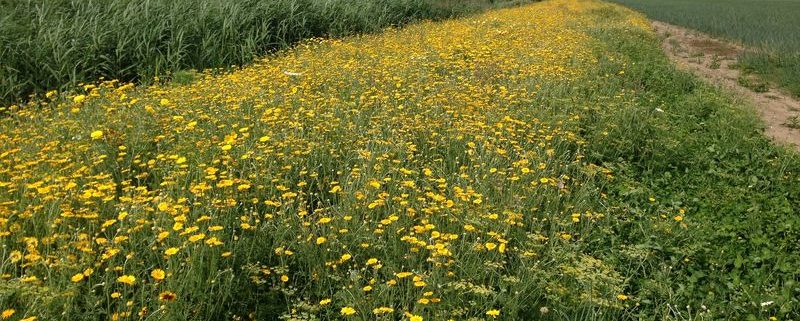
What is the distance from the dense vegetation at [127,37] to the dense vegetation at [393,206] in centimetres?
125

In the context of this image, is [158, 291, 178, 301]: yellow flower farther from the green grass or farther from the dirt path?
the green grass

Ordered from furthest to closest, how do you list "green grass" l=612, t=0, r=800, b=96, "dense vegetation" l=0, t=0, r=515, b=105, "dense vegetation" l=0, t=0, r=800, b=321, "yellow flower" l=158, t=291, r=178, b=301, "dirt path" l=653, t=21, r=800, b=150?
"green grass" l=612, t=0, r=800, b=96 < "dirt path" l=653, t=21, r=800, b=150 < "dense vegetation" l=0, t=0, r=515, b=105 < "dense vegetation" l=0, t=0, r=800, b=321 < "yellow flower" l=158, t=291, r=178, b=301

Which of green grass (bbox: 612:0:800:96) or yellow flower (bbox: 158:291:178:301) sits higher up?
yellow flower (bbox: 158:291:178:301)

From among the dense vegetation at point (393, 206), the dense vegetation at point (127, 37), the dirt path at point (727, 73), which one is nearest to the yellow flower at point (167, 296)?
the dense vegetation at point (393, 206)

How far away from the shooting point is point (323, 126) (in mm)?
4824

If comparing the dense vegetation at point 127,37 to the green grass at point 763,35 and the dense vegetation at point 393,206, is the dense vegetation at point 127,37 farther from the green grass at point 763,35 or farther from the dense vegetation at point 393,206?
the green grass at point 763,35

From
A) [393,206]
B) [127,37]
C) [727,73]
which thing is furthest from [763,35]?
[393,206]

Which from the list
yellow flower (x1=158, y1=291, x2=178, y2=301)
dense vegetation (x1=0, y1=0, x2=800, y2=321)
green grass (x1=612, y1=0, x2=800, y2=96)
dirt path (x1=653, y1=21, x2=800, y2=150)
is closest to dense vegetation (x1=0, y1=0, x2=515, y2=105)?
dense vegetation (x1=0, y1=0, x2=800, y2=321)

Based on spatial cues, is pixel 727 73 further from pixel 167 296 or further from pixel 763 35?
pixel 167 296

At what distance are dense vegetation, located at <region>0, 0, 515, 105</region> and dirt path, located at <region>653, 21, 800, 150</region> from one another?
7.62 meters

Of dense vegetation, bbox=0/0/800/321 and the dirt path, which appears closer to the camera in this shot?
dense vegetation, bbox=0/0/800/321

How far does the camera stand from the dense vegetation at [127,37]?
7.09 m

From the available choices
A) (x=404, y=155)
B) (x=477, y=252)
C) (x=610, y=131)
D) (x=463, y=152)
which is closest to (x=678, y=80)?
(x=610, y=131)

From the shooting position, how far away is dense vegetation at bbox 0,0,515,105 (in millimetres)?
7090
